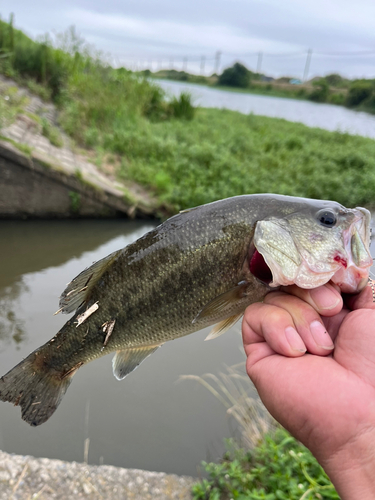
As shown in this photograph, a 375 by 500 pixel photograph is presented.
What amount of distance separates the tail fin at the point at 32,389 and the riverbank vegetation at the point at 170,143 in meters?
5.84

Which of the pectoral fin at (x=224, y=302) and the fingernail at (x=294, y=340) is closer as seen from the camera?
the fingernail at (x=294, y=340)

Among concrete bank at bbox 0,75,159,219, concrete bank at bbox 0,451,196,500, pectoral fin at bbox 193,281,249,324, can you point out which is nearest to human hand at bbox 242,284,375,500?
pectoral fin at bbox 193,281,249,324

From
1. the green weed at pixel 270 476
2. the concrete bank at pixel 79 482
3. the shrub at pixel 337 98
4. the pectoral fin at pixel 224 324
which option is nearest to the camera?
the pectoral fin at pixel 224 324

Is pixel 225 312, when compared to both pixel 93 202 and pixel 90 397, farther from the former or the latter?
pixel 93 202

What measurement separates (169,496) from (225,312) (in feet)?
6.01

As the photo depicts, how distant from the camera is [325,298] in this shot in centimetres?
169

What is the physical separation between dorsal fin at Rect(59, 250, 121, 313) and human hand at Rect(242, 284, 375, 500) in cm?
83

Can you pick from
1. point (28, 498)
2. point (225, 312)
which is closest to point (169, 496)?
point (28, 498)

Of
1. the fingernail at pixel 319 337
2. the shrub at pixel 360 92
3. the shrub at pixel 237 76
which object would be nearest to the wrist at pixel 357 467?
the fingernail at pixel 319 337

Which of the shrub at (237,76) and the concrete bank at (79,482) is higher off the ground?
the shrub at (237,76)

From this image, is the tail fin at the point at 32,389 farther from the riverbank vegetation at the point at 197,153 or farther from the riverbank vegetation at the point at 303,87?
the riverbank vegetation at the point at 303,87

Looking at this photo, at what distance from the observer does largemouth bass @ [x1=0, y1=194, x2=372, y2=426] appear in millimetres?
1726

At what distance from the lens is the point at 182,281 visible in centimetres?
195

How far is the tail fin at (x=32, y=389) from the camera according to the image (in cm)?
206
